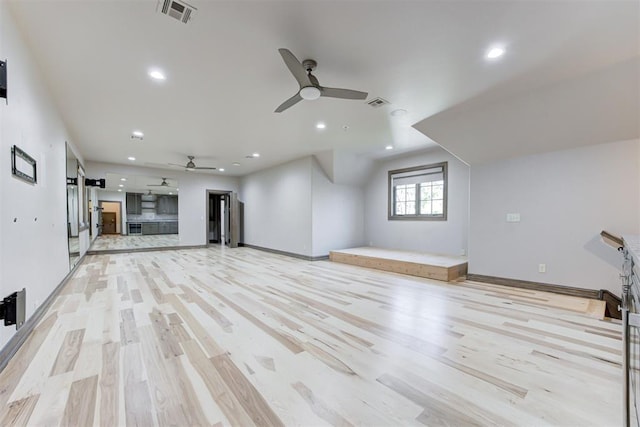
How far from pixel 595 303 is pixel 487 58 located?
3.35m

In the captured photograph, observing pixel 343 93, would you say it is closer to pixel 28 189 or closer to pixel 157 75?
pixel 157 75

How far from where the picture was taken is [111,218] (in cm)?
1444

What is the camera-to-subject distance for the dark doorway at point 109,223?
14.3 meters

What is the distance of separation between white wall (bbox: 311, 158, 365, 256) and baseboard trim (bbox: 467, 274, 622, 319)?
3398 millimetres

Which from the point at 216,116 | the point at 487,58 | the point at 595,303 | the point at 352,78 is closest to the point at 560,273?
the point at 595,303

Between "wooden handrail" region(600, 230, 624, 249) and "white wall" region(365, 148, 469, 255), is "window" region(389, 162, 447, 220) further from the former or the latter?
"wooden handrail" region(600, 230, 624, 249)

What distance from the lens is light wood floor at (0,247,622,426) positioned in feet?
4.94

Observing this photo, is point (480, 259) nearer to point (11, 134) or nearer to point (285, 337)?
point (285, 337)

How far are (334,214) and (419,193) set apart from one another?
2.24 m

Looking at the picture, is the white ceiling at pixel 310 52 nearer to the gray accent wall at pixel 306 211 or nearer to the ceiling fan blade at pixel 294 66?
the ceiling fan blade at pixel 294 66

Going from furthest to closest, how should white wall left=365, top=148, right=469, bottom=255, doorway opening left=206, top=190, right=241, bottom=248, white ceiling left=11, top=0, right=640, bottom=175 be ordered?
doorway opening left=206, top=190, right=241, bottom=248 → white wall left=365, top=148, right=469, bottom=255 → white ceiling left=11, top=0, right=640, bottom=175

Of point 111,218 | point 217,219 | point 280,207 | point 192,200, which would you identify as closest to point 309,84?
point 280,207

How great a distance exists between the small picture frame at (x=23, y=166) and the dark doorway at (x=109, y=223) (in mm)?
14459

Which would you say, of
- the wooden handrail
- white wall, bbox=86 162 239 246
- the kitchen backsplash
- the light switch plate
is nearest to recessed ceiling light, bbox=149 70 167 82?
the light switch plate
